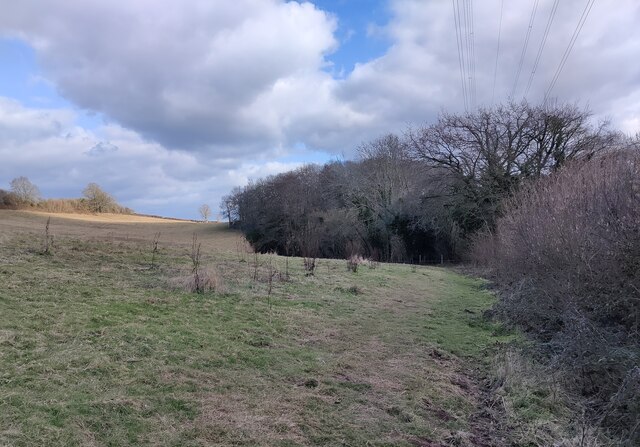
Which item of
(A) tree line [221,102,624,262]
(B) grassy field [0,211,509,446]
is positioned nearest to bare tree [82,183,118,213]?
(A) tree line [221,102,624,262]

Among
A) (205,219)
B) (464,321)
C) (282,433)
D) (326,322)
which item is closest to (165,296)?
(326,322)

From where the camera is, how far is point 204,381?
18.1 feet

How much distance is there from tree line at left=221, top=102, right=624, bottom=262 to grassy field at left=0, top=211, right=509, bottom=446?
30.1 ft

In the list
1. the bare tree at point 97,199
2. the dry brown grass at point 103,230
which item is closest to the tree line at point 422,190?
the dry brown grass at point 103,230

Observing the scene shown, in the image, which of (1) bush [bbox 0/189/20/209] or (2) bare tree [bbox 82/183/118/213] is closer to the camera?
(1) bush [bbox 0/189/20/209]

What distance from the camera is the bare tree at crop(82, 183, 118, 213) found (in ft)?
207

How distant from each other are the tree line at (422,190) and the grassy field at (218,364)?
9.17 metres

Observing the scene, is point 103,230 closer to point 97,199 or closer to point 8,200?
point 8,200

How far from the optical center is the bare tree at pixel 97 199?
63156mm

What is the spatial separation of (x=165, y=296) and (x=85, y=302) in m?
1.72

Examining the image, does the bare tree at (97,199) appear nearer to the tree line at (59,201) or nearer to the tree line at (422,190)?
the tree line at (59,201)

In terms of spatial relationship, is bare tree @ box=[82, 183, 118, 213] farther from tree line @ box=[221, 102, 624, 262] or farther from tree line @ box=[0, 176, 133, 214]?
tree line @ box=[221, 102, 624, 262]

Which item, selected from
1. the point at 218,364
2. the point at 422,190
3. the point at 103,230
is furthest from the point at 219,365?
the point at 422,190

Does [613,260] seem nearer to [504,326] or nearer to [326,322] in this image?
[504,326]
